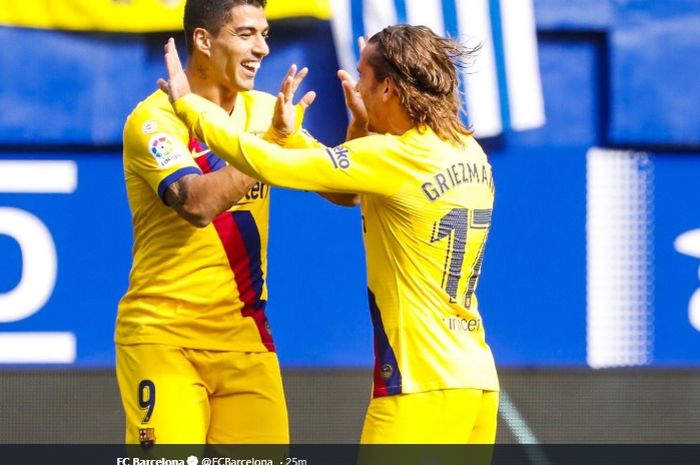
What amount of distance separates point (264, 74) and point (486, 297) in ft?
4.26

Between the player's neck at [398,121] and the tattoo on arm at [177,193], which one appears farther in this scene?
the tattoo on arm at [177,193]

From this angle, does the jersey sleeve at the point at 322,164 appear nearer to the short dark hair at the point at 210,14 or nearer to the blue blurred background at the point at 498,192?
the short dark hair at the point at 210,14

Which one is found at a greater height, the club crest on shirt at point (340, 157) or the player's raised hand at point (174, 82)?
the player's raised hand at point (174, 82)

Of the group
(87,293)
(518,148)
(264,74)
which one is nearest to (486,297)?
(518,148)

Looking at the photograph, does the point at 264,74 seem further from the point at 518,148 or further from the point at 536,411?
the point at 536,411

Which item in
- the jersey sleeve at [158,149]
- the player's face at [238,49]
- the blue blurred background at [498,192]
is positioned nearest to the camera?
the jersey sleeve at [158,149]

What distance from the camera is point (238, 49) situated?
139 inches

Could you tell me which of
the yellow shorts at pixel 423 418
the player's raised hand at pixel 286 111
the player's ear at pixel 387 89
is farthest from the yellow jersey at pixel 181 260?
the yellow shorts at pixel 423 418

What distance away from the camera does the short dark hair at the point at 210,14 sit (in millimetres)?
3543

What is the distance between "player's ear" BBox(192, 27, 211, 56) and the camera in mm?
3562

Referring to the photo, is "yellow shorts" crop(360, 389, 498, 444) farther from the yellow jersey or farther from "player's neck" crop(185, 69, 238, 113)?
"player's neck" crop(185, 69, 238, 113)

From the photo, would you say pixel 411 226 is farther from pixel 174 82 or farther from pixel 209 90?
pixel 209 90

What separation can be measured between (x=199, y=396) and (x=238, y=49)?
955 mm

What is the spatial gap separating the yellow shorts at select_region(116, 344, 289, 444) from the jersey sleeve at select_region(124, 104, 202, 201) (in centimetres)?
45
